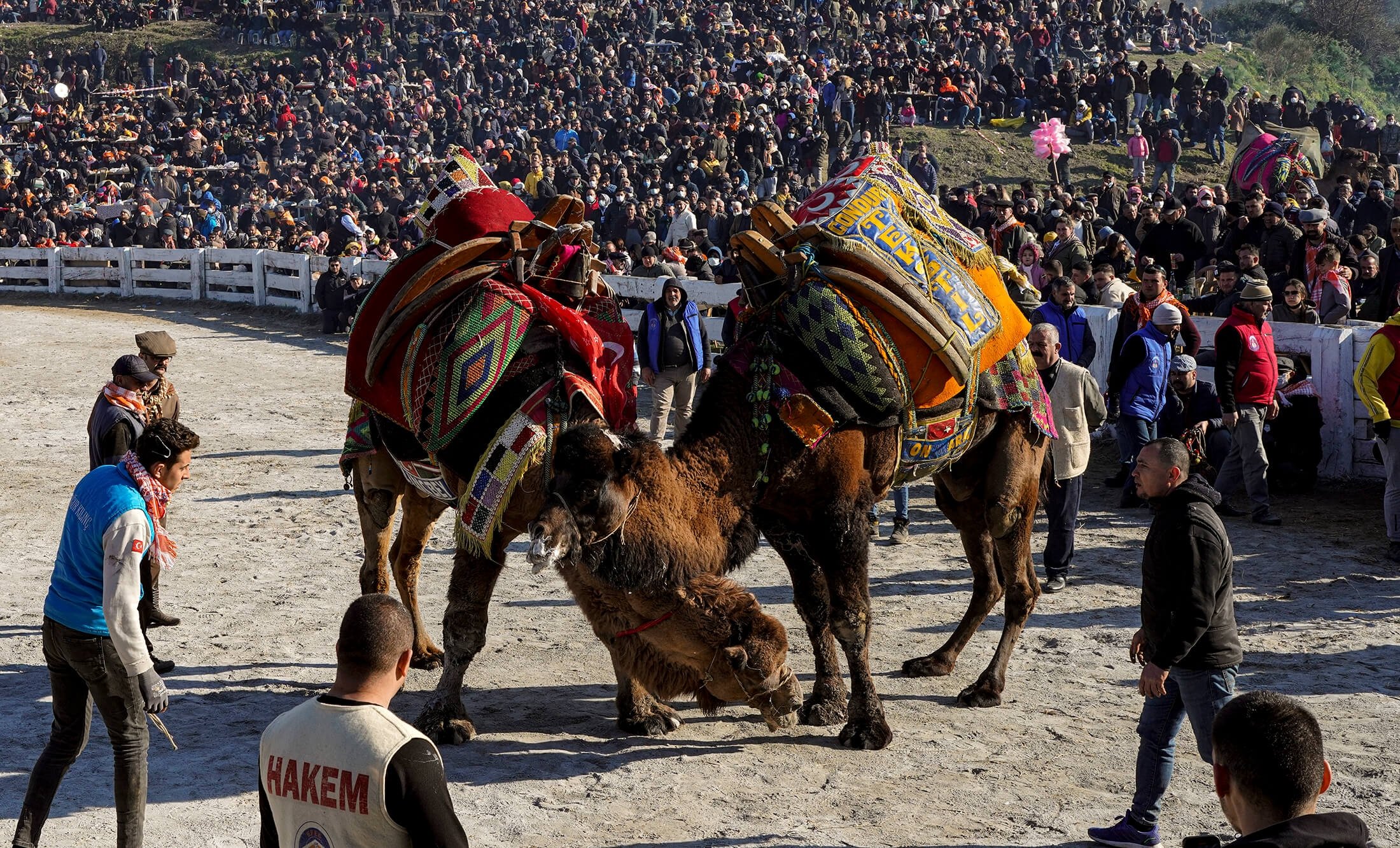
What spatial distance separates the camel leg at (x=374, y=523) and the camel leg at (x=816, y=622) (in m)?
2.39

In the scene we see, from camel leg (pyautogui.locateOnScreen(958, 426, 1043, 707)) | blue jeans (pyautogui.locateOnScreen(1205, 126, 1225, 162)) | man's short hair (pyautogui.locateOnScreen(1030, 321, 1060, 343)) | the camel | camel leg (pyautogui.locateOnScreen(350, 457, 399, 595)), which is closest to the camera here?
camel leg (pyautogui.locateOnScreen(958, 426, 1043, 707))

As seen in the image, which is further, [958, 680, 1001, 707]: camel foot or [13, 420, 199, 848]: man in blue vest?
[958, 680, 1001, 707]: camel foot

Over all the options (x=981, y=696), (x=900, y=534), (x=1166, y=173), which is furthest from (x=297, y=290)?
(x=981, y=696)

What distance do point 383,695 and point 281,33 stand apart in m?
49.3

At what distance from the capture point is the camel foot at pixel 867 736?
20.7ft

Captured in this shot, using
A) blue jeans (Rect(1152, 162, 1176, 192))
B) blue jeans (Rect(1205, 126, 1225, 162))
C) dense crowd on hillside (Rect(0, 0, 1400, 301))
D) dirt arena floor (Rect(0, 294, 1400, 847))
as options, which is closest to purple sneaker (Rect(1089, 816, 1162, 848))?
dirt arena floor (Rect(0, 294, 1400, 847))

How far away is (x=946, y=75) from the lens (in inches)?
1375

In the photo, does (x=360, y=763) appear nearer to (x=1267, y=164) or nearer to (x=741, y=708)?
(x=741, y=708)

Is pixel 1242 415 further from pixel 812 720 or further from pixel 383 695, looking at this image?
pixel 383 695

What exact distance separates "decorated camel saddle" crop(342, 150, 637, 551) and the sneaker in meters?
3.92

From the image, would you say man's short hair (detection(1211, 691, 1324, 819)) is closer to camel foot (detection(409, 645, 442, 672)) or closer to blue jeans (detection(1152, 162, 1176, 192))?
camel foot (detection(409, 645, 442, 672))

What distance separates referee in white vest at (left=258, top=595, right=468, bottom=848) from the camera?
3064mm

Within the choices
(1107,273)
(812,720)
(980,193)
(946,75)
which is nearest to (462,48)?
(946,75)

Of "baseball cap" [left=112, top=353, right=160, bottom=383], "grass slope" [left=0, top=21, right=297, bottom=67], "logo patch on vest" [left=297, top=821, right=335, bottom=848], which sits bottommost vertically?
"logo patch on vest" [left=297, top=821, right=335, bottom=848]
